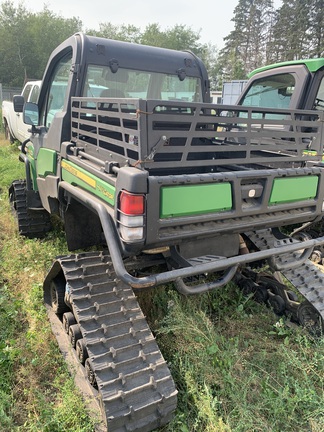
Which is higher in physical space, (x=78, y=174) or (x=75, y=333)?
(x=78, y=174)

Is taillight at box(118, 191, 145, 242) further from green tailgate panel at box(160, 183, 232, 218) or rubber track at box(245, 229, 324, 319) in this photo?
rubber track at box(245, 229, 324, 319)

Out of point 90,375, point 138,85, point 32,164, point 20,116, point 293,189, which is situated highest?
point 138,85

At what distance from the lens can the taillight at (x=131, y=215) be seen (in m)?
2.03

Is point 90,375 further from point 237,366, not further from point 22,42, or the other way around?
point 22,42

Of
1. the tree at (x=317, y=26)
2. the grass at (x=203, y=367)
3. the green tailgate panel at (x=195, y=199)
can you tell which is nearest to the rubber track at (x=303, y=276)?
the grass at (x=203, y=367)

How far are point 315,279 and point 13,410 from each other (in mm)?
2513

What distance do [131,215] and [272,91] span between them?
14.7 ft

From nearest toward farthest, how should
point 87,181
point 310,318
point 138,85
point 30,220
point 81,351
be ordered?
point 81,351
point 87,181
point 310,318
point 138,85
point 30,220

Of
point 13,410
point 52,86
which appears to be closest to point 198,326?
point 13,410

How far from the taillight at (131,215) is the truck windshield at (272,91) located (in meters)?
4.06

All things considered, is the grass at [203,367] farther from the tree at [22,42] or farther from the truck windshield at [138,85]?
the tree at [22,42]

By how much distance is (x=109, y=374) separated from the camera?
7.07 ft

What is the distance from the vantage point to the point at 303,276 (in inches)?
124

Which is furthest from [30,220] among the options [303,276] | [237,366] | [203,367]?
[303,276]
